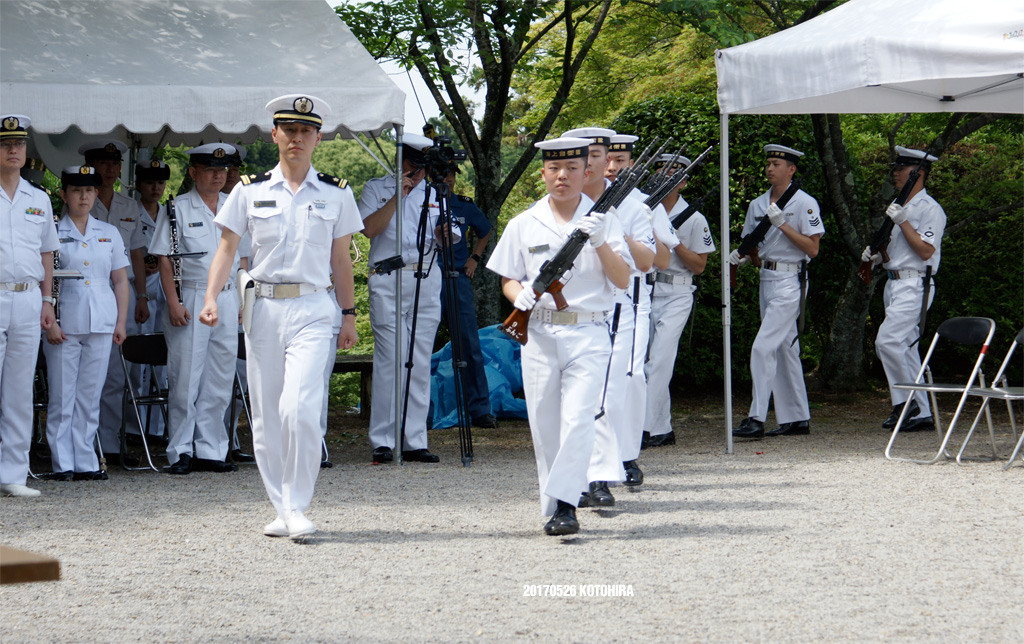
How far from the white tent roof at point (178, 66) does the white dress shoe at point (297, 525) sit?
9.70ft

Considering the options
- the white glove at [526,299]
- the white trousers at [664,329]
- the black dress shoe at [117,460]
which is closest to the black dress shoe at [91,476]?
the black dress shoe at [117,460]

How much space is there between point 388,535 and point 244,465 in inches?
118

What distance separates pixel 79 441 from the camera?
7.92m

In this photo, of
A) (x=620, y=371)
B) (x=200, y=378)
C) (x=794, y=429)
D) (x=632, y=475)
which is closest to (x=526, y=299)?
(x=620, y=371)

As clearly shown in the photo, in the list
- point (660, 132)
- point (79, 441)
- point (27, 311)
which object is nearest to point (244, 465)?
point (79, 441)

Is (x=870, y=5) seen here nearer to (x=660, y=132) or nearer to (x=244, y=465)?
(x=660, y=132)

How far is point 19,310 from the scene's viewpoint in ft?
23.4

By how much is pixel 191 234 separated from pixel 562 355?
3.47 meters

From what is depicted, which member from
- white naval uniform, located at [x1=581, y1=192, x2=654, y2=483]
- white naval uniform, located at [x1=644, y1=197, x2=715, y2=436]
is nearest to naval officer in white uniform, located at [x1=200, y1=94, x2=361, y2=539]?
white naval uniform, located at [x1=581, y1=192, x2=654, y2=483]

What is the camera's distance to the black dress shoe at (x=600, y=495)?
253 inches

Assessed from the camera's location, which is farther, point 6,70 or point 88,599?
point 6,70

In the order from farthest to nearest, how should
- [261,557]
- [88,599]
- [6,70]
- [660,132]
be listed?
[660,132], [6,70], [261,557], [88,599]

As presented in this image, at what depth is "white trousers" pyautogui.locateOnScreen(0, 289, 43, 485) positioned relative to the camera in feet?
23.4

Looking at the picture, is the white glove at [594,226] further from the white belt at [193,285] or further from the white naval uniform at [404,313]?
the white belt at [193,285]
